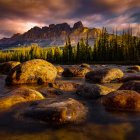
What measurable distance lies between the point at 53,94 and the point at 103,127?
8.31 feet

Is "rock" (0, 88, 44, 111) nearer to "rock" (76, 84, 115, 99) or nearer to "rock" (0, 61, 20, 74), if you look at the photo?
"rock" (76, 84, 115, 99)

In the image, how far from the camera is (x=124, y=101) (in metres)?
3.18

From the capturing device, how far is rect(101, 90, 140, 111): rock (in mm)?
3123

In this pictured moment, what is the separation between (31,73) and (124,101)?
490 centimetres

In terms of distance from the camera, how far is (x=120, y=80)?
720 cm

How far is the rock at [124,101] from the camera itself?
3123mm

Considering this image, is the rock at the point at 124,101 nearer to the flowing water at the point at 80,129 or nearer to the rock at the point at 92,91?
the flowing water at the point at 80,129

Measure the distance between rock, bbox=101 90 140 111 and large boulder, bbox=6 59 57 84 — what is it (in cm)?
430

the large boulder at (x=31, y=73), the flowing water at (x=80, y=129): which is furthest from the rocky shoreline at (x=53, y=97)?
the flowing water at (x=80, y=129)

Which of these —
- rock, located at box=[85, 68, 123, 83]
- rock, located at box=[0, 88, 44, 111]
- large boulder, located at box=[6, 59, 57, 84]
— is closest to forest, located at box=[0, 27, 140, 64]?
rock, located at box=[85, 68, 123, 83]

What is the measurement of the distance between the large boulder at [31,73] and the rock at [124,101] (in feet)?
14.1

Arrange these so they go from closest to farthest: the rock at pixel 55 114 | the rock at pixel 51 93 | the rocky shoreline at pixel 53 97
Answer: the rock at pixel 55 114
the rocky shoreline at pixel 53 97
the rock at pixel 51 93

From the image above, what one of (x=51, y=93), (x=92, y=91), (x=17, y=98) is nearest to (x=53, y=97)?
(x=51, y=93)

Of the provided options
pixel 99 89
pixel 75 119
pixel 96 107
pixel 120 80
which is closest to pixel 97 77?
pixel 120 80
